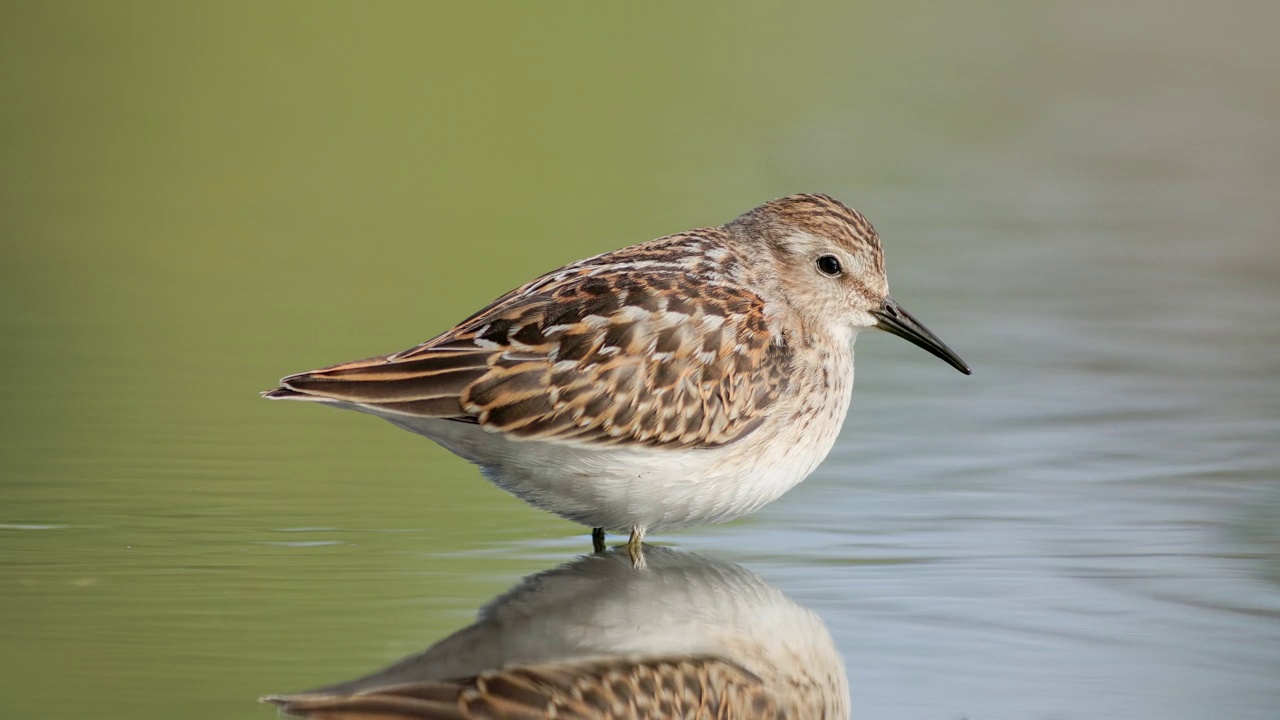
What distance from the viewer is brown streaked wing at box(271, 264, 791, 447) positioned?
27.4ft

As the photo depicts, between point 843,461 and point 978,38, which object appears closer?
point 843,461

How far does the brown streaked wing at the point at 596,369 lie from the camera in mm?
8352

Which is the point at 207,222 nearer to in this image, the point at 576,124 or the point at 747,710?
the point at 576,124

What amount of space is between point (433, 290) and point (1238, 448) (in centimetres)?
713

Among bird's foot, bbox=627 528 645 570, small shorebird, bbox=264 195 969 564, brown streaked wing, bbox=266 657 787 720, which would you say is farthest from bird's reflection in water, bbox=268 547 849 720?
small shorebird, bbox=264 195 969 564

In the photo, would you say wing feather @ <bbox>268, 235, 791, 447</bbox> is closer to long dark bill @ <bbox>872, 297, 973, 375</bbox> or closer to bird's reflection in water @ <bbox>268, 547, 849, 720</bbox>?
bird's reflection in water @ <bbox>268, 547, 849, 720</bbox>

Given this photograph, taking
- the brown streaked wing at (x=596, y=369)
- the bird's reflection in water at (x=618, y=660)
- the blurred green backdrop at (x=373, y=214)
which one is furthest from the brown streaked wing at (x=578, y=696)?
the brown streaked wing at (x=596, y=369)

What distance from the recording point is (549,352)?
8.63m

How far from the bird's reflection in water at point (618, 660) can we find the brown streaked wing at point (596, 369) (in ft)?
2.43

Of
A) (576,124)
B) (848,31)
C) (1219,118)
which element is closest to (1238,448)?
(576,124)

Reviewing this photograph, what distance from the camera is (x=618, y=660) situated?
703 cm

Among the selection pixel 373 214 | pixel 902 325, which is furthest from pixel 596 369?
pixel 373 214

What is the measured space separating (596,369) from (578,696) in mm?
2381

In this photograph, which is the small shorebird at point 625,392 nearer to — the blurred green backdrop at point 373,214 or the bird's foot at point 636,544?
the bird's foot at point 636,544
